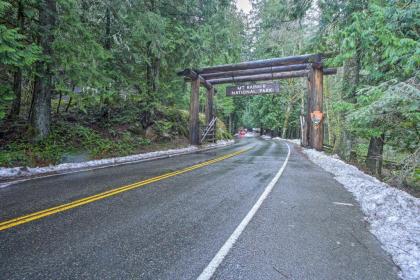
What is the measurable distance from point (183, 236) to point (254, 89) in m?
16.1

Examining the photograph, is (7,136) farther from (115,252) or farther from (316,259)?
(316,259)

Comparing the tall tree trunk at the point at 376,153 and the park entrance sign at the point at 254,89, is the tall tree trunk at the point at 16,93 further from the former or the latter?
the tall tree trunk at the point at 376,153

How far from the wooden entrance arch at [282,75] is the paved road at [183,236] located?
10073mm

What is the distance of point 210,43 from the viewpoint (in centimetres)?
1350

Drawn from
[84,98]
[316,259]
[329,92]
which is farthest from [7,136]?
[329,92]

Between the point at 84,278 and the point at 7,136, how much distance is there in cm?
968

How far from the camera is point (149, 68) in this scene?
1388 cm

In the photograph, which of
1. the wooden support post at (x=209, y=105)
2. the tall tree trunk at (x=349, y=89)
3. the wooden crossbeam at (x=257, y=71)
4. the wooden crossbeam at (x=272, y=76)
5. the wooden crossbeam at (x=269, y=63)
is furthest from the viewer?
the wooden support post at (x=209, y=105)

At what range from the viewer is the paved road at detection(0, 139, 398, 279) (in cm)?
258

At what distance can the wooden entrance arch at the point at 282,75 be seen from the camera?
14703mm

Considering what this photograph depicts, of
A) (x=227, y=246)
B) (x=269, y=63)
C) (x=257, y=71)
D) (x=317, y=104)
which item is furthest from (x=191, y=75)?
(x=227, y=246)

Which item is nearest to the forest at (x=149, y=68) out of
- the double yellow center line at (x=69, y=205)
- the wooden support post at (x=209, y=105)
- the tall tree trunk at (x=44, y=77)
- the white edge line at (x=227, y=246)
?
the tall tree trunk at (x=44, y=77)

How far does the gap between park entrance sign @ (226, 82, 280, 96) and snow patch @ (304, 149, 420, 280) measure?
486 inches

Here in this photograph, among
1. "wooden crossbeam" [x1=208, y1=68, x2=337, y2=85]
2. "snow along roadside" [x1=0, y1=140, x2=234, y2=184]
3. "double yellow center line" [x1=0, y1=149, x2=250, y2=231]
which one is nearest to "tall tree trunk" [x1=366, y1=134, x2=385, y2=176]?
"wooden crossbeam" [x1=208, y1=68, x2=337, y2=85]
